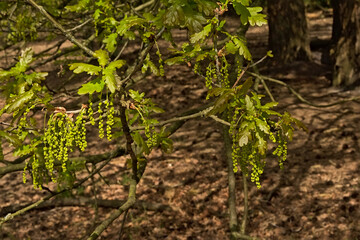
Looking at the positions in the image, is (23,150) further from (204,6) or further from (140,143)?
(204,6)

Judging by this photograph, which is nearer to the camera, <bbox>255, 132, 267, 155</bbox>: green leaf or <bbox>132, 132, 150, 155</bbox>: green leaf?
<bbox>255, 132, 267, 155</bbox>: green leaf

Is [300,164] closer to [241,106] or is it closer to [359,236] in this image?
[359,236]

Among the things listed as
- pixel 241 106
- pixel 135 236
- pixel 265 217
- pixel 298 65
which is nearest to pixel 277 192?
pixel 265 217

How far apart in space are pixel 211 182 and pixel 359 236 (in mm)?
2512

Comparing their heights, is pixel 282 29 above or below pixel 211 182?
above

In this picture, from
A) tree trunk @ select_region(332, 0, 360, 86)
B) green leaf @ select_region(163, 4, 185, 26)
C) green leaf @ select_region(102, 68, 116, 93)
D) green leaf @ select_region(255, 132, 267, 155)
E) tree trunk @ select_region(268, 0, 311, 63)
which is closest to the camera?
green leaf @ select_region(102, 68, 116, 93)

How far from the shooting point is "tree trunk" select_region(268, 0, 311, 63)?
359 inches

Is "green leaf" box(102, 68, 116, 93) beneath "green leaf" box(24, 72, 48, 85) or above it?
above

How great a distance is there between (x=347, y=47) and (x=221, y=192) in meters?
3.91

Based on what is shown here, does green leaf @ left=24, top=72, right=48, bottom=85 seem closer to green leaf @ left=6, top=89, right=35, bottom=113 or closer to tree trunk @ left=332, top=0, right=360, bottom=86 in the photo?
green leaf @ left=6, top=89, right=35, bottom=113

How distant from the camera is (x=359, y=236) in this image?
5434 mm

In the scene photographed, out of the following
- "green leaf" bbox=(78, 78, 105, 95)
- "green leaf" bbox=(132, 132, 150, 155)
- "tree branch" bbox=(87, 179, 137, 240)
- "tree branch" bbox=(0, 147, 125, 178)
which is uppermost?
"green leaf" bbox=(78, 78, 105, 95)

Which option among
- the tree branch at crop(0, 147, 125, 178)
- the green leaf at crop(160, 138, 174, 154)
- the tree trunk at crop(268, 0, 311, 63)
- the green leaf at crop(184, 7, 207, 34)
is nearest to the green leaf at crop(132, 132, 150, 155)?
the green leaf at crop(160, 138, 174, 154)

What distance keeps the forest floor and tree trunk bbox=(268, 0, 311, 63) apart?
3.20 feet
